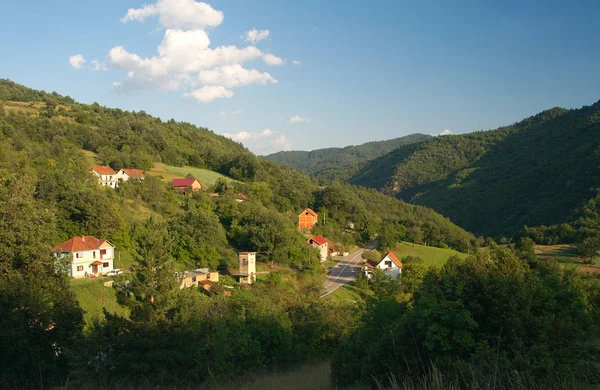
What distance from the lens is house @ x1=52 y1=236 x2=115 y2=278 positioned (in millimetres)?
26312

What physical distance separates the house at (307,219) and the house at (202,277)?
73.6 feet

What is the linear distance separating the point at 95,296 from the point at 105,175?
29296 millimetres

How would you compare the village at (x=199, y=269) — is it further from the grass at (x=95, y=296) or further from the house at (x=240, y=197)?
the house at (x=240, y=197)

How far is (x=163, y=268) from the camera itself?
44.9 ft

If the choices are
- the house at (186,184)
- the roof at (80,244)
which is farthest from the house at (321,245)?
the roof at (80,244)

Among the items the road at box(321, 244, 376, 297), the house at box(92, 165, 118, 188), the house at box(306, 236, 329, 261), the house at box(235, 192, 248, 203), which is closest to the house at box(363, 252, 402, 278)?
the road at box(321, 244, 376, 297)

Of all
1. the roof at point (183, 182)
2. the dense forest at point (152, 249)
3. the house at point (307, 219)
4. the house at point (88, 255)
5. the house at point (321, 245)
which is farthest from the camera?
the house at point (307, 219)

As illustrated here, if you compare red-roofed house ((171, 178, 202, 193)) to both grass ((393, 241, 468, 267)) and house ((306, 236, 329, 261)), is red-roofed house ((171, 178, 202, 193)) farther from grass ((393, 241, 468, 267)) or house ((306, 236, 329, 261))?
grass ((393, 241, 468, 267))

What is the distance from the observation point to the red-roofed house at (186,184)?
49.3 meters

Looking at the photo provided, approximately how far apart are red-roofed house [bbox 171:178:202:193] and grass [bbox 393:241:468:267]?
26.8 metres

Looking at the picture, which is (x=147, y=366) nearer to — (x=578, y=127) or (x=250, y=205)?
(x=250, y=205)

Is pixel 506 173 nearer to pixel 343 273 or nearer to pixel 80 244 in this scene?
pixel 343 273

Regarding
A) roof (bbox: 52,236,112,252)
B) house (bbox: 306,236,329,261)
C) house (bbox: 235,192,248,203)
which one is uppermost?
house (bbox: 235,192,248,203)

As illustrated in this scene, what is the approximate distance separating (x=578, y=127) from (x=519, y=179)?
28.5m
